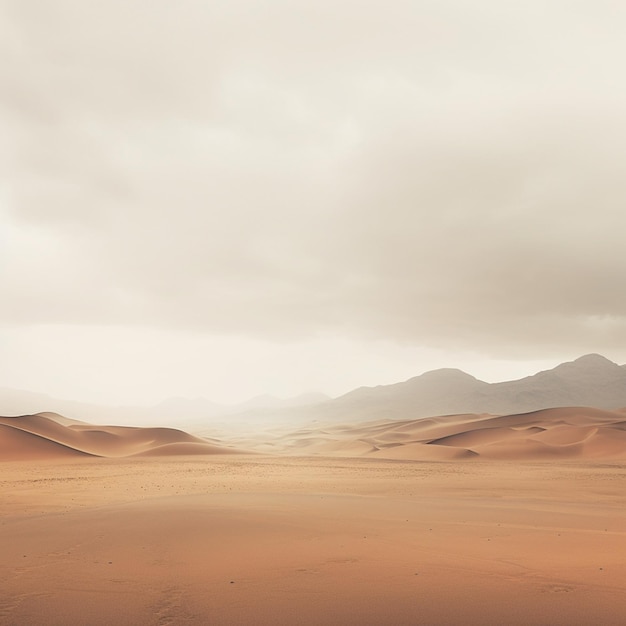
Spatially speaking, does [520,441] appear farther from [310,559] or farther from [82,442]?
[310,559]

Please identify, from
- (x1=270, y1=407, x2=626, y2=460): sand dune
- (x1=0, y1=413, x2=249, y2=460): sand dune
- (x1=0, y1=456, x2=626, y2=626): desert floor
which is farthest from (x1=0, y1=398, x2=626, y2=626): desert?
(x1=270, y1=407, x2=626, y2=460): sand dune

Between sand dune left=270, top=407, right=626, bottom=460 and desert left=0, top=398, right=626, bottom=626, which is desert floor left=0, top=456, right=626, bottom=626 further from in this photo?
sand dune left=270, top=407, right=626, bottom=460

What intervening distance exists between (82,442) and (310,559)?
42.1 meters

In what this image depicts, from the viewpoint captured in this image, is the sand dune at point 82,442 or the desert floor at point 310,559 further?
the sand dune at point 82,442

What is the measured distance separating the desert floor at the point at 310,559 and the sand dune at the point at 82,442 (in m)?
19.8

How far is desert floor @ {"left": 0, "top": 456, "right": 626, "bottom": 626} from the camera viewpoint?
5.77 metres

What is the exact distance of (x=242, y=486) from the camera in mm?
18688

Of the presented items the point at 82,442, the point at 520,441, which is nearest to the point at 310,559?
the point at 520,441

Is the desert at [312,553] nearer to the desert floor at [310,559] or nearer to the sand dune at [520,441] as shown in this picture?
the desert floor at [310,559]

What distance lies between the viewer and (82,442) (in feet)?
146

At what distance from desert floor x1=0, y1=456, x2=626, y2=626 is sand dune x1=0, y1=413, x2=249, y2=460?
19760mm

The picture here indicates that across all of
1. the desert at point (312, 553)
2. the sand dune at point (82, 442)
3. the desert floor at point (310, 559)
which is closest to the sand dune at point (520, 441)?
the sand dune at point (82, 442)

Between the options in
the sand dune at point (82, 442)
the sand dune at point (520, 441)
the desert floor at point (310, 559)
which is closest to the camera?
the desert floor at point (310, 559)

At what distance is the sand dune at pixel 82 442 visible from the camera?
109 ft
